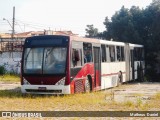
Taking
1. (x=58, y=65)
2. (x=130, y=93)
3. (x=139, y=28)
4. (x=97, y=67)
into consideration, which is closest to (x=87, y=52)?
(x=97, y=67)

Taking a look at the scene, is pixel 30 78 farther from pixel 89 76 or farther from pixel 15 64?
pixel 15 64

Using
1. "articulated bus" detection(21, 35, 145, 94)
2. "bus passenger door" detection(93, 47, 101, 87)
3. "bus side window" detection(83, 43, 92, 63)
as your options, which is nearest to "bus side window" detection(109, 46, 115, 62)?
"bus passenger door" detection(93, 47, 101, 87)

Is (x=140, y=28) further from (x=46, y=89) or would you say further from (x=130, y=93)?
(x=46, y=89)

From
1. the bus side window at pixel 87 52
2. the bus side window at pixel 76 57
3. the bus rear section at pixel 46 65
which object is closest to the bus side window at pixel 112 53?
the bus side window at pixel 87 52

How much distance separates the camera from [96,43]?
20.1 m

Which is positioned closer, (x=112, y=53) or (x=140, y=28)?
(x=112, y=53)

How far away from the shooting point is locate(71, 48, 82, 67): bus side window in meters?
16.8

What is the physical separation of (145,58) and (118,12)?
270 inches

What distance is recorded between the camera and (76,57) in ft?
55.9

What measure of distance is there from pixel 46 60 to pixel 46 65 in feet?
0.71

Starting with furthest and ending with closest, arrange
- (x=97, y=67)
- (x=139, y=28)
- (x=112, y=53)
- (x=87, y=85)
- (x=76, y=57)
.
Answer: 1. (x=139, y=28)
2. (x=112, y=53)
3. (x=97, y=67)
4. (x=87, y=85)
5. (x=76, y=57)

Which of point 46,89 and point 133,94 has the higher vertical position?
point 46,89

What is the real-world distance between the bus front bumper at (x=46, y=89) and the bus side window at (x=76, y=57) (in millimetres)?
1115

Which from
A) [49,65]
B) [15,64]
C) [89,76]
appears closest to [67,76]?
[49,65]
